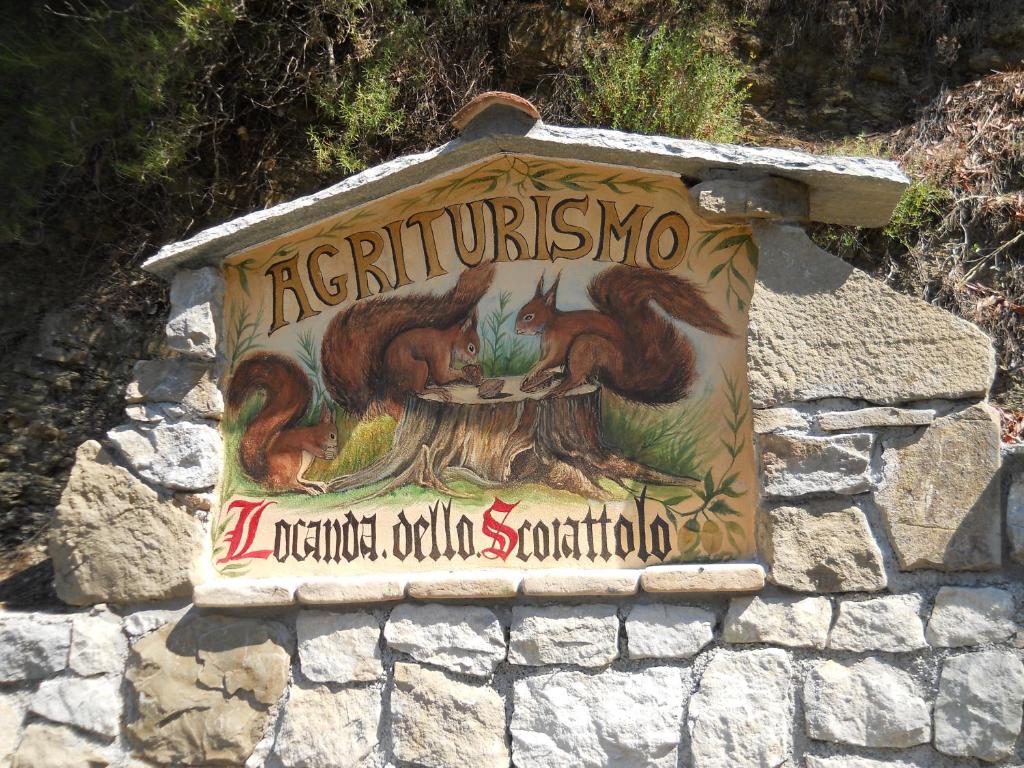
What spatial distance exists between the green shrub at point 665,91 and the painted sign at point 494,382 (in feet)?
4.55

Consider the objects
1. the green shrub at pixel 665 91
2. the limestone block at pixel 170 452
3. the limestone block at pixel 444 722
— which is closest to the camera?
the limestone block at pixel 444 722

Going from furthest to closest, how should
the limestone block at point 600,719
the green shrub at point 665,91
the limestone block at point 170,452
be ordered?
the green shrub at point 665,91 → the limestone block at point 170,452 → the limestone block at point 600,719

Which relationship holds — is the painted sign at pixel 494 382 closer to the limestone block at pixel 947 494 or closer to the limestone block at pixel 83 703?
the limestone block at pixel 947 494

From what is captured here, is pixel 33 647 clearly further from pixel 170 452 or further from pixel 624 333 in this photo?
pixel 624 333

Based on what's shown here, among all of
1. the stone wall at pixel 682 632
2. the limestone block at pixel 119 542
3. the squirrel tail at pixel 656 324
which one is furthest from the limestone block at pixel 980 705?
the limestone block at pixel 119 542

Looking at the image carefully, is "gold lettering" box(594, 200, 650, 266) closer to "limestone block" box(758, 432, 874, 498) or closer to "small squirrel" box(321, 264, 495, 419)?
"small squirrel" box(321, 264, 495, 419)

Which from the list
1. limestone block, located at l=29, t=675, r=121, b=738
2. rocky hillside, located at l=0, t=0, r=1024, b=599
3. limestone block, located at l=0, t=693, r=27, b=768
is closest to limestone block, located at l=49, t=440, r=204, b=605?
limestone block, located at l=29, t=675, r=121, b=738

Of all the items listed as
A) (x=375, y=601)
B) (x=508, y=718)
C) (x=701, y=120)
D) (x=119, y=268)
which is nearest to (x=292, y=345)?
(x=375, y=601)

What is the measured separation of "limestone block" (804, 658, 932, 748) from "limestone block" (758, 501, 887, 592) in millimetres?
241

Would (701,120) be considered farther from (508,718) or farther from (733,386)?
(508,718)

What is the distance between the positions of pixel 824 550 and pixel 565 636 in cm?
83

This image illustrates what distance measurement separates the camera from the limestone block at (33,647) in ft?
10.1

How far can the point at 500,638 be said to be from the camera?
9.33ft

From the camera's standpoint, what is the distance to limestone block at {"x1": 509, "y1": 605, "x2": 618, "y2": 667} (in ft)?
9.09
